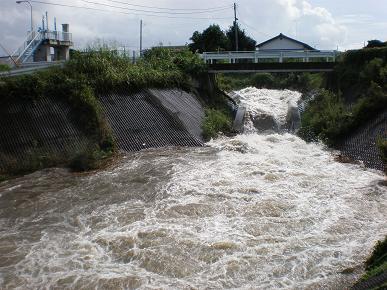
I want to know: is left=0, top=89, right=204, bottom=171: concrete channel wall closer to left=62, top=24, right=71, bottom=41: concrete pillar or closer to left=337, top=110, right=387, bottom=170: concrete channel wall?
left=337, top=110, right=387, bottom=170: concrete channel wall

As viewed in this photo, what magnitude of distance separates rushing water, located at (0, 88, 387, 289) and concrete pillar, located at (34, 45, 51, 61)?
23.0 metres

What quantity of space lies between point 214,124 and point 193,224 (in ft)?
40.4

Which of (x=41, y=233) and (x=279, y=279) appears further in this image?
(x=41, y=233)

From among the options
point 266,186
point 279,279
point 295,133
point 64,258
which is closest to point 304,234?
point 279,279

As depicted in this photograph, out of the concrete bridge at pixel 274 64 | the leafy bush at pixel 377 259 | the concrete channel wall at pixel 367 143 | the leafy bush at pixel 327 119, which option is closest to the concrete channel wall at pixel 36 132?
the concrete channel wall at pixel 367 143

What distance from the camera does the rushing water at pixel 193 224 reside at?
8078 millimetres

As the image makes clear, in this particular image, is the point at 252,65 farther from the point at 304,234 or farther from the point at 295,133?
the point at 304,234

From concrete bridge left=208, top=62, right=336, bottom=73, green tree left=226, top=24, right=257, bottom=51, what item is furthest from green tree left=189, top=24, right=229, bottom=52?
concrete bridge left=208, top=62, right=336, bottom=73

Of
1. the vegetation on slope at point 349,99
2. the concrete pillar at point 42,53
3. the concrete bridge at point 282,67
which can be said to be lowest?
the vegetation on slope at point 349,99

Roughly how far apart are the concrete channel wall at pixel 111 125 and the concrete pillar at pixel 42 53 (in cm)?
1691

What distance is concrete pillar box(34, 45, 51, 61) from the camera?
36031mm

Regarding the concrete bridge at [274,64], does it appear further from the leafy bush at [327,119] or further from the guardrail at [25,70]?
the guardrail at [25,70]

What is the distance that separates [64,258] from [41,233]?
1.64 meters

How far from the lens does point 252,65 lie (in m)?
27.1
